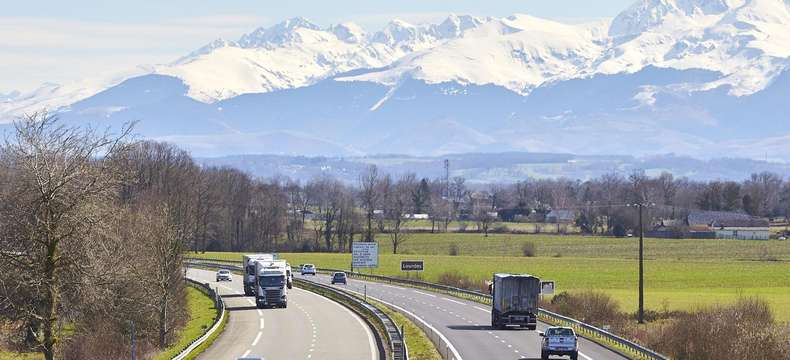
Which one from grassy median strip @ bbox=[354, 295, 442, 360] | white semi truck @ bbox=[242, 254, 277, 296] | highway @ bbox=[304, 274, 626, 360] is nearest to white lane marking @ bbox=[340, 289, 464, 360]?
highway @ bbox=[304, 274, 626, 360]

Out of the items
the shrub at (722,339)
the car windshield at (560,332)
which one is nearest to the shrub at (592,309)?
the shrub at (722,339)

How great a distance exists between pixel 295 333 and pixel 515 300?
1106cm

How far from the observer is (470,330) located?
67.2m

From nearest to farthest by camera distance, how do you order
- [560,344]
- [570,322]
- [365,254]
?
[560,344] < [570,322] < [365,254]

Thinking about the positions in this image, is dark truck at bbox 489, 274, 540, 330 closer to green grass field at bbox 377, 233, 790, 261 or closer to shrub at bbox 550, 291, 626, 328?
shrub at bbox 550, 291, 626, 328

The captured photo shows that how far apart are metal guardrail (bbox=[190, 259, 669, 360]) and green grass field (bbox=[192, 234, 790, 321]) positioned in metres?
7.13

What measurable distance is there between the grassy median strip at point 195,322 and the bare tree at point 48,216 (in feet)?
35.5

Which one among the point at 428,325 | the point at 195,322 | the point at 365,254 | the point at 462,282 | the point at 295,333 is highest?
the point at 365,254

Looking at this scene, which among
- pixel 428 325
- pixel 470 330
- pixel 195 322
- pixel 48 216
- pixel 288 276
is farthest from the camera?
pixel 288 276

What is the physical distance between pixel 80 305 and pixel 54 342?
4.78 meters

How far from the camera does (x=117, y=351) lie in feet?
191

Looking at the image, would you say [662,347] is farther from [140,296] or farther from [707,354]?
[140,296]

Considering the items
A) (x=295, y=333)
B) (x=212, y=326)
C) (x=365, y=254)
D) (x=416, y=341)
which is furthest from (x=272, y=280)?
(x=365, y=254)

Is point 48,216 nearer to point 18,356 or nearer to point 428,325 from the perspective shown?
point 18,356
